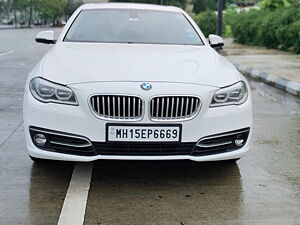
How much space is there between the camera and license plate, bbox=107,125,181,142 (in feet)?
10.6

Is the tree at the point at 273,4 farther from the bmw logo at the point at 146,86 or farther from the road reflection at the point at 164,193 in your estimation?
the bmw logo at the point at 146,86

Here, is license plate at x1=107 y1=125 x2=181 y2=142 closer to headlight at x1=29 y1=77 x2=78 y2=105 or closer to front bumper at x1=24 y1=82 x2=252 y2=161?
front bumper at x1=24 y1=82 x2=252 y2=161

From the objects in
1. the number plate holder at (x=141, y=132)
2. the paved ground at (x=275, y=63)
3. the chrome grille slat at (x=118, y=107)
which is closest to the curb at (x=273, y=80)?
the paved ground at (x=275, y=63)

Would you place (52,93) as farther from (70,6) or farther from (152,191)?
(70,6)

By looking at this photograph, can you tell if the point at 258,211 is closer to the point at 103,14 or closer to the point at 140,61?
the point at 140,61

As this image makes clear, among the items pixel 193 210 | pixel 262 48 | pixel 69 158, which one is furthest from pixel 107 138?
pixel 262 48

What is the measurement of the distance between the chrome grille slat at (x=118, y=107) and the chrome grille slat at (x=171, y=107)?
0.10 m

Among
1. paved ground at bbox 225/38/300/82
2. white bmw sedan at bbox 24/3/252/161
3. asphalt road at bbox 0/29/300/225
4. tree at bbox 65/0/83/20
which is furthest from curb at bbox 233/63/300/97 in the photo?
tree at bbox 65/0/83/20

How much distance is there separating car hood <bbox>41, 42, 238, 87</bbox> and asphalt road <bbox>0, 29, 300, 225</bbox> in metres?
0.74

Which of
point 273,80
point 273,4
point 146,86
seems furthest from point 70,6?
point 146,86

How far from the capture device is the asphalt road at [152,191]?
10.1 feet

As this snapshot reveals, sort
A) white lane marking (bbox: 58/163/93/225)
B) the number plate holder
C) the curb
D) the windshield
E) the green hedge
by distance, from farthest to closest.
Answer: the green hedge, the curb, the windshield, the number plate holder, white lane marking (bbox: 58/163/93/225)

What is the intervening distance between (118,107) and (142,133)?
0.83 feet

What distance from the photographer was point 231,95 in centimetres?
352
